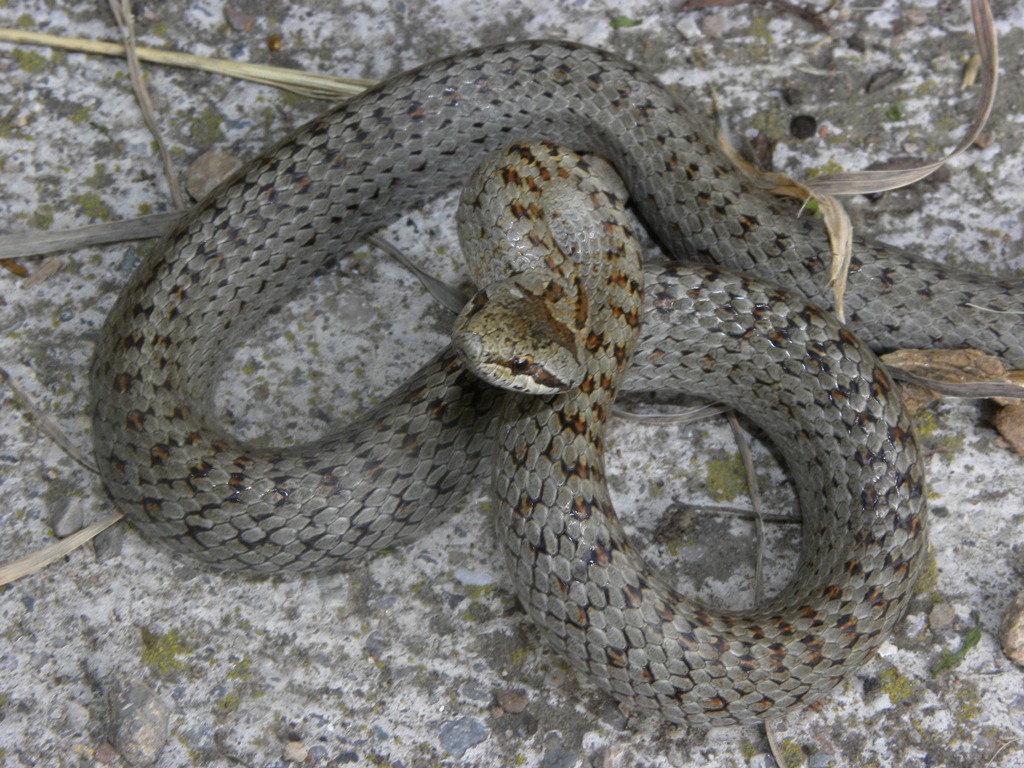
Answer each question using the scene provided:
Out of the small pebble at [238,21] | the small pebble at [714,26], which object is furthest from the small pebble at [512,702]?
the small pebble at [238,21]

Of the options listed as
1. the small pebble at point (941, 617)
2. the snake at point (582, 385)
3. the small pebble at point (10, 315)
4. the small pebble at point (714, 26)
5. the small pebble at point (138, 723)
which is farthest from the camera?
the small pebble at point (714, 26)

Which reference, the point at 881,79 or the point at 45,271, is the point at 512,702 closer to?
the point at 45,271

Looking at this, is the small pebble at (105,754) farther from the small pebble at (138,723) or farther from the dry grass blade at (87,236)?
the dry grass blade at (87,236)

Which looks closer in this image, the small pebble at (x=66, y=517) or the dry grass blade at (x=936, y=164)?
the small pebble at (x=66, y=517)

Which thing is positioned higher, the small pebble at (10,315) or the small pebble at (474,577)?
the small pebble at (10,315)

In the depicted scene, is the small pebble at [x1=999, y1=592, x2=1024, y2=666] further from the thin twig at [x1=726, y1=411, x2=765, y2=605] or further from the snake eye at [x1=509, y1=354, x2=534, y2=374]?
the snake eye at [x1=509, y1=354, x2=534, y2=374]

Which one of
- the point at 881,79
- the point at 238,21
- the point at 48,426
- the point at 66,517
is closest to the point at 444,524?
the point at 66,517
